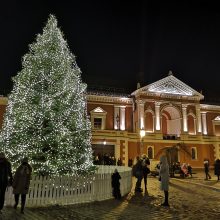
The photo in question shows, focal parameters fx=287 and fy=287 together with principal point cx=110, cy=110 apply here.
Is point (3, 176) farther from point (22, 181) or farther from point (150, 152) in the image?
point (150, 152)

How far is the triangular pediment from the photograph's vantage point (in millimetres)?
36469

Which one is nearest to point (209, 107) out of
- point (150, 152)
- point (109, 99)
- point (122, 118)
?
point (150, 152)

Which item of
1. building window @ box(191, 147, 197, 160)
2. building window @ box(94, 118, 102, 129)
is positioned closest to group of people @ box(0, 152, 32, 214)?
building window @ box(94, 118, 102, 129)

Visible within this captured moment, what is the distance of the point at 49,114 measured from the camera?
37.1 feet

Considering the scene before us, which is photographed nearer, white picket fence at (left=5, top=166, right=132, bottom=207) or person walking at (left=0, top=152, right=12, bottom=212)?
person walking at (left=0, top=152, right=12, bottom=212)

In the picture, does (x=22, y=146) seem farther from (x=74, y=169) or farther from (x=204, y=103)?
(x=204, y=103)

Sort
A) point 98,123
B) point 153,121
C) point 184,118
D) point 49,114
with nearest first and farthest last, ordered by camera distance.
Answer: point 49,114 < point 153,121 < point 98,123 < point 184,118

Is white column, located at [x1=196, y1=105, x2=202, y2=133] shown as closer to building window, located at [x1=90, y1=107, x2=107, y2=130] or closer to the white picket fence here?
building window, located at [x1=90, y1=107, x2=107, y2=130]

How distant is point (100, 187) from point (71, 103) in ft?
12.1

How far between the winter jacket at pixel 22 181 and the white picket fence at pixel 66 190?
3.04ft

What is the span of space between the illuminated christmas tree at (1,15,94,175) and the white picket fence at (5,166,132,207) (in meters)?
0.82

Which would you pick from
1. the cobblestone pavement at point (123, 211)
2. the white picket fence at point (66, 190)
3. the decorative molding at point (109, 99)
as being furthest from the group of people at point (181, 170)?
the decorative molding at point (109, 99)

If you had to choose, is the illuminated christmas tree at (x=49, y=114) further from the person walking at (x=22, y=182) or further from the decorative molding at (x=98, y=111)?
the decorative molding at (x=98, y=111)

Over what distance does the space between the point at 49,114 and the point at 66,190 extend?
9.98 feet
